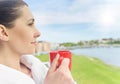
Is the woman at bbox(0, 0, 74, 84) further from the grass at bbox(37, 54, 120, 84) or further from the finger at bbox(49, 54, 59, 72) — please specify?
the grass at bbox(37, 54, 120, 84)

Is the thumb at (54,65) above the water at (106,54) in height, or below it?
above

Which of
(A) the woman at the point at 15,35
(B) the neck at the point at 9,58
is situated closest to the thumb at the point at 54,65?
(A) the woman at the point at 15,35

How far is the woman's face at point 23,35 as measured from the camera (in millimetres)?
812

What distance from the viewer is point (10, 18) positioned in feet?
2.66

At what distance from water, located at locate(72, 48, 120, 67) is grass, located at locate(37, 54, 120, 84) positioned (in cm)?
4

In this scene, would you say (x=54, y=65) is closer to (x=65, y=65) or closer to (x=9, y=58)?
(x=65, y=65)

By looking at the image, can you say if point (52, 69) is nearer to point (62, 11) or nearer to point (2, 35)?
point (2, 35)

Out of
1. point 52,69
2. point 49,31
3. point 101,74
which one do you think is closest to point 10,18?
point 52,69

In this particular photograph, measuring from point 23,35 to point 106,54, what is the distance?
1273mm

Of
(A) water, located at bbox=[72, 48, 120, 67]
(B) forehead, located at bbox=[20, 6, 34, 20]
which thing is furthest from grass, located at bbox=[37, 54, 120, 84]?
(B) forehead, located at bbox=[20, 6, 34, 20]

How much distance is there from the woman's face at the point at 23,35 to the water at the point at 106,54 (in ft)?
3.55

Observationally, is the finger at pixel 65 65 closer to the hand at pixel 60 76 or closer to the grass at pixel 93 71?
the hand at pixel 60 76

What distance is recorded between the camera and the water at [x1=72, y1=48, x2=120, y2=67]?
1.94 m

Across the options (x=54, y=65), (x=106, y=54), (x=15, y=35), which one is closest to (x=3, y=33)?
(x=15, y=35)
